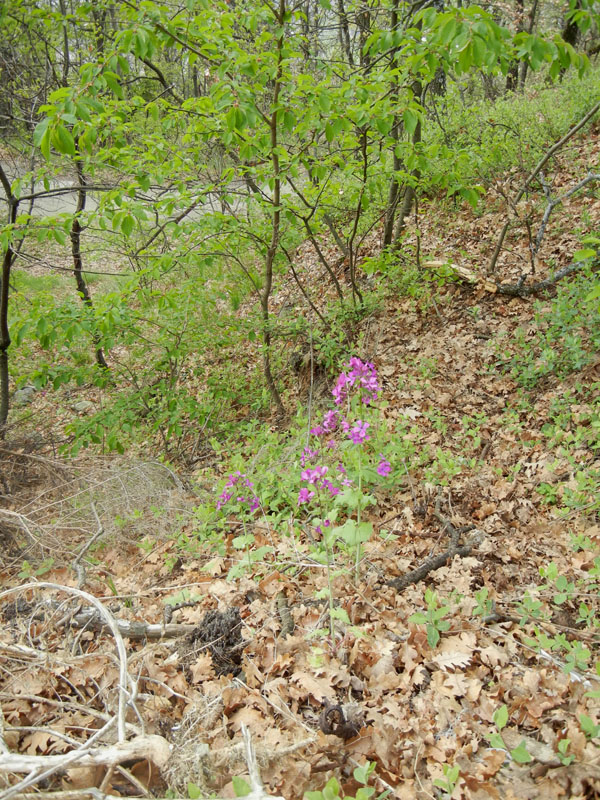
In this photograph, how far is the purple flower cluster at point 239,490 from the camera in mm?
3360

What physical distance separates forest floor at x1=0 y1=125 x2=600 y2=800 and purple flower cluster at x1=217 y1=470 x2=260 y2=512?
26 centimetres

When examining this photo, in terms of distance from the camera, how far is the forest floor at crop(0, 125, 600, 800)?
1662 mm

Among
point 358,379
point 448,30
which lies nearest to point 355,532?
point 358,379

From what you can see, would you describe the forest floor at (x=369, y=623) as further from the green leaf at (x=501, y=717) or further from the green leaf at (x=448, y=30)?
the green leaf at (x=448, y=30)

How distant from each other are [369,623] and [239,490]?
1.58 metres

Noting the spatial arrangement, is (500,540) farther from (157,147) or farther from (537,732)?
(157,147)

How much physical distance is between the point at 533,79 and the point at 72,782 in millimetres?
17796

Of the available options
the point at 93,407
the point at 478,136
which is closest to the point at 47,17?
the point at 93,407

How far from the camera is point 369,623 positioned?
237cm

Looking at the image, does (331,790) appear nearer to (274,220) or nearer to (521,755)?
(521,755)

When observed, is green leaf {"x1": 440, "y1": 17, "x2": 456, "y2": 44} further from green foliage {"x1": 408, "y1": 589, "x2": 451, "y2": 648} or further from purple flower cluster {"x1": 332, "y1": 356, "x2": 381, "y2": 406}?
green foliage {"x1": 408, "y1": 589, "x2": 451, "y2": 648}

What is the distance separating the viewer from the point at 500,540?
2.96m

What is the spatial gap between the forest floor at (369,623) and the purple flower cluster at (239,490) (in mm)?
264

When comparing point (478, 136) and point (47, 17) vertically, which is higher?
point (47, 17)
